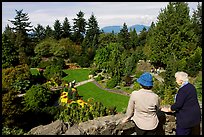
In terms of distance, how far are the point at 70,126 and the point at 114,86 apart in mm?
16921

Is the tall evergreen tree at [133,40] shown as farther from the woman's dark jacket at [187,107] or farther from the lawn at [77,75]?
the woman's dark jacket at [187,107]

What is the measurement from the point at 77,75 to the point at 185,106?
76.1ft

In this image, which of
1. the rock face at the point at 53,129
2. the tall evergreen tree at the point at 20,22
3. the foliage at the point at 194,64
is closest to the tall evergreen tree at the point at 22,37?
the tall evergreen tree at the point at 20,22

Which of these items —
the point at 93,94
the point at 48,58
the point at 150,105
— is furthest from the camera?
the point at 48,58

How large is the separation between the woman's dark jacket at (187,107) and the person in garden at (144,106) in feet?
0.84

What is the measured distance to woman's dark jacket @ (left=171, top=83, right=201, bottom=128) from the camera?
3344mm

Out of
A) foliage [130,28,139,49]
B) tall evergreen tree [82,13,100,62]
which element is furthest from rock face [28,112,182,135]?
foliage [130,28,139,49]

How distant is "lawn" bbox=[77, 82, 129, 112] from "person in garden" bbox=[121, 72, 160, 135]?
1281 cm

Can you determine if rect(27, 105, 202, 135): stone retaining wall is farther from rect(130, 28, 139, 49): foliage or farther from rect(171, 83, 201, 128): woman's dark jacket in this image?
rect(130, 28, 139, 49): foliage

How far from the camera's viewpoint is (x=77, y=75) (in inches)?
1038

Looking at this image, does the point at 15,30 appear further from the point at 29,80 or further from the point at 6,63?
the point at 29,80

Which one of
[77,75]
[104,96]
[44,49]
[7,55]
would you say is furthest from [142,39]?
[104,96]

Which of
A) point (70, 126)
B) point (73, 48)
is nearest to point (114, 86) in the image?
point (73, 48)

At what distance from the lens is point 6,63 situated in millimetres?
24984
